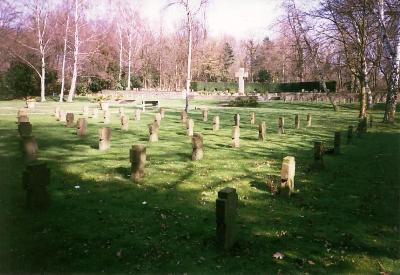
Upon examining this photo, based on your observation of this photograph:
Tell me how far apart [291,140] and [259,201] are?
28.2 ft

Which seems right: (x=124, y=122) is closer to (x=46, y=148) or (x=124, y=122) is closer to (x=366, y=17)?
(x=46, y=148)

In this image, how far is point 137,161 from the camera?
863 centimetres

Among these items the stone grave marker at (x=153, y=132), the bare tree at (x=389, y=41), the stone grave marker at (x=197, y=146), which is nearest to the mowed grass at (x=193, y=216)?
the stone grave marker at (x=197, y=146)

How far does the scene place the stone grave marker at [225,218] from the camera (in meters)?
5.25

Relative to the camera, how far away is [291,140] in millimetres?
15727

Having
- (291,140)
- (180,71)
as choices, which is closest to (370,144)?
(291,140)

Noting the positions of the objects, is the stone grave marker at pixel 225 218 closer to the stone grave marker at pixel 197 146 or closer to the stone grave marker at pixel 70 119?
the stone grave marker at pixel 197 146

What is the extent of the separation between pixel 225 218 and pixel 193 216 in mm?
1560

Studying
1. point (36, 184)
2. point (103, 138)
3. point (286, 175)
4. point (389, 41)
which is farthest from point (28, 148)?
point (389, 41)

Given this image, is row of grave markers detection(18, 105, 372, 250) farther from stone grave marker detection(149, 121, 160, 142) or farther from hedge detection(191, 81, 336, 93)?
hedge detection(191, 81, 336, 93)

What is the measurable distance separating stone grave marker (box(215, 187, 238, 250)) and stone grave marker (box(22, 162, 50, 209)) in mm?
3371

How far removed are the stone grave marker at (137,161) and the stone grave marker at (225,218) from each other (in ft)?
12.0

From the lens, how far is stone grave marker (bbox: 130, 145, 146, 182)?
8.55 metres

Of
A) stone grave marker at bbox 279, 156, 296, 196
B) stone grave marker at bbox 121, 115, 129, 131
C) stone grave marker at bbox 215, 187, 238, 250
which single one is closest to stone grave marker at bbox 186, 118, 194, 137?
stone grave marker at bbox 121, 115, 129, 131
